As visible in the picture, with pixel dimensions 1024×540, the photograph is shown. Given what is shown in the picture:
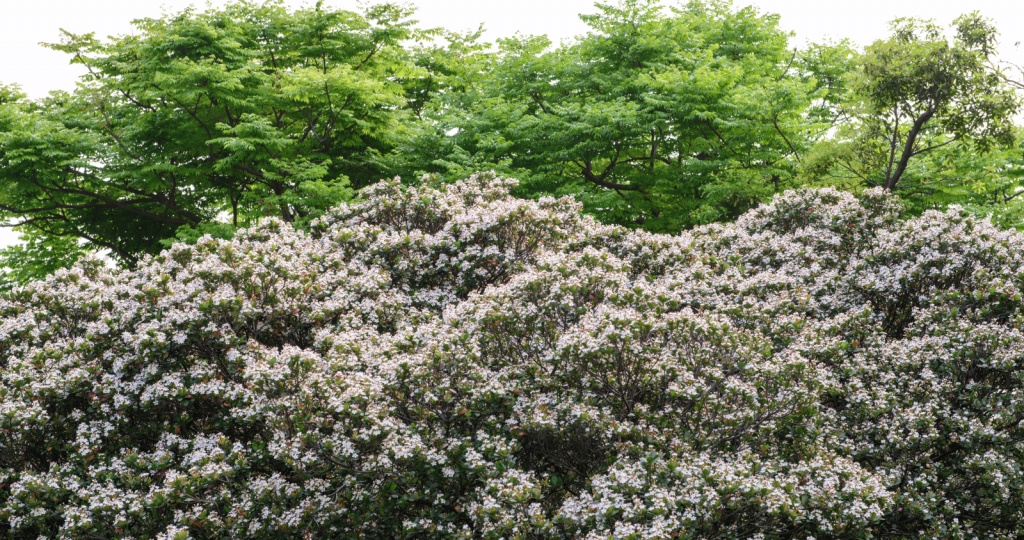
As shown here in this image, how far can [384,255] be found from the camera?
9.41m

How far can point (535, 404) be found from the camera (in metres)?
6.34

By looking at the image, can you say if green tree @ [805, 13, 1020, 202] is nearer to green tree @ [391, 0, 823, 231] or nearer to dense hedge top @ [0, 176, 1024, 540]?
green tree @ [391, 0, 823, 231]

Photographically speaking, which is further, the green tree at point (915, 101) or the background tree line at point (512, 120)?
the background tree line at point (512, 120)

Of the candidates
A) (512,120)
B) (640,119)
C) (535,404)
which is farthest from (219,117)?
(535,404)

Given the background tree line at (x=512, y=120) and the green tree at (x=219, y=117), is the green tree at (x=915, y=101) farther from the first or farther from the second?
the green tree at (x=219, y=117)

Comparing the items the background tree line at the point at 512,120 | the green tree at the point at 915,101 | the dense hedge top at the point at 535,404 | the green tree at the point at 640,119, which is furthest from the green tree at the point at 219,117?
the green tree at the point at 915,101

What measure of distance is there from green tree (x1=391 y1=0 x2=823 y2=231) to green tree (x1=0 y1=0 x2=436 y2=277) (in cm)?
287

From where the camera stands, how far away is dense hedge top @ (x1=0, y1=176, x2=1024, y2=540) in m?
5.83

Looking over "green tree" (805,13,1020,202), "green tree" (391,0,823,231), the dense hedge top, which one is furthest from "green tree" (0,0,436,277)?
"green tree" (805,13,1020,202)

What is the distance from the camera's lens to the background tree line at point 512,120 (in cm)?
1808

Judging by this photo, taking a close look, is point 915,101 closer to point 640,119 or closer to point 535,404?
point 640,119

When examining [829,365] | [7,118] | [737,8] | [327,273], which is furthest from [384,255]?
[737,8]

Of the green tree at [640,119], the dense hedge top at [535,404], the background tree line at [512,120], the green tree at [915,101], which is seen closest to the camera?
the dense hedge top at [535,404]

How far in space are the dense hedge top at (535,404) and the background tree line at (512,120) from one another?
1022cm
